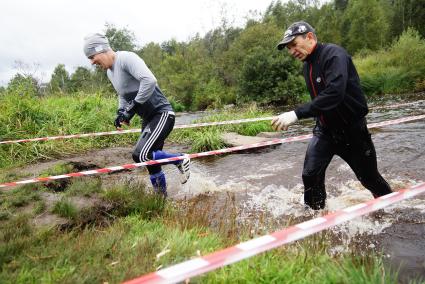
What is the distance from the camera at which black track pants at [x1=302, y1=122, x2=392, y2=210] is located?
11.3 ft

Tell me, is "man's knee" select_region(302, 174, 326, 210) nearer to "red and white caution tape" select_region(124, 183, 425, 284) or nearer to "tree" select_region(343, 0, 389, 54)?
Result: "red and white caution tape" select_region(124, 183, 425, 284)

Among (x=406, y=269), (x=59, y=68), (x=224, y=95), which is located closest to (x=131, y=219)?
(x=406, y=269)

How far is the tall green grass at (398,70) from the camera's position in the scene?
23406mm

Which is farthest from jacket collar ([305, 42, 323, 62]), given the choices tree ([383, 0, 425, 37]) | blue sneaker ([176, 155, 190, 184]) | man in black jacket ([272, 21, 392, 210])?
tree ([383, 0, 425, 37])

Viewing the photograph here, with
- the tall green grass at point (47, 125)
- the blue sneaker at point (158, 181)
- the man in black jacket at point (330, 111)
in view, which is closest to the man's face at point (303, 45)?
the man in black jacket at point (330, 111)

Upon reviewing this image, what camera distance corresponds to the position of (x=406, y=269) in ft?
9.28

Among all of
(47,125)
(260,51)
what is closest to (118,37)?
(260,51)

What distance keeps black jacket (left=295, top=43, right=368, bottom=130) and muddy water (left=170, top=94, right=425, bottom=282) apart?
1019mm

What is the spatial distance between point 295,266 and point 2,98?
9446 mm

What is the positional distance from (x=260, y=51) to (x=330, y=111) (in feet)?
88.7

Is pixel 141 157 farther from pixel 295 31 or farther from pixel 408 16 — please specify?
pixel 408 16

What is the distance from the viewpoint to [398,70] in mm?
24031

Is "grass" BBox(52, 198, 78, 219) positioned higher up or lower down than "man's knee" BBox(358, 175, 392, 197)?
higher up

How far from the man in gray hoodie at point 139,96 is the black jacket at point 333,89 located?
192cm
